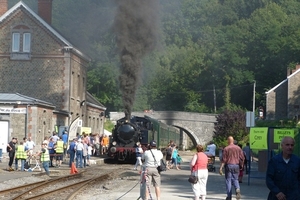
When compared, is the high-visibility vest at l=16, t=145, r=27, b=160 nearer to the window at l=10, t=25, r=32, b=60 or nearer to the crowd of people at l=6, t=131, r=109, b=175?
the crowd of people at l=6, t=131, r=109, b=175

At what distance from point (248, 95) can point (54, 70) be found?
49.4m

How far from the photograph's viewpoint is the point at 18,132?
4188 cm

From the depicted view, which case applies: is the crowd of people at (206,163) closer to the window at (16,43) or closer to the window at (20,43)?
the window at (20,43)

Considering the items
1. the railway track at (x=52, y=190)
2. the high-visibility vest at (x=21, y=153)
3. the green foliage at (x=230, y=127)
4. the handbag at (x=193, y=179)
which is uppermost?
the green foliage at (x=230, y=127)

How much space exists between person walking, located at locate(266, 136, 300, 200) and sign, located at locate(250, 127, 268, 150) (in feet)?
43.8

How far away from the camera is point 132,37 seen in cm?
3956

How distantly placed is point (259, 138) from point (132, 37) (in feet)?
59.2

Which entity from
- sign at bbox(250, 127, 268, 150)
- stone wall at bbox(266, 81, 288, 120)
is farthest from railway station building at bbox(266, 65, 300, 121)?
sign at bbox(250, 127, 268, 150)

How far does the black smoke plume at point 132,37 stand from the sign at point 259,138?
639 inches

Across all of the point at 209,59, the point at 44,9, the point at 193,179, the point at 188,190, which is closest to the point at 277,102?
the point at 209,59

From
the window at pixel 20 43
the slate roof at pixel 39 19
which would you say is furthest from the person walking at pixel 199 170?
the window at pixel 20 43

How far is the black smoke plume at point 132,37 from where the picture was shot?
38.6 meters

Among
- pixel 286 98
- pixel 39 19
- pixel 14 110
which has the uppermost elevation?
pixel 39 19

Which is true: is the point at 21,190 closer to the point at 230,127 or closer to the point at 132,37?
the point at 132,37
